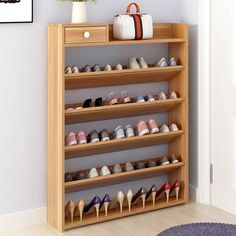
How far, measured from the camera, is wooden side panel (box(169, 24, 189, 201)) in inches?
163

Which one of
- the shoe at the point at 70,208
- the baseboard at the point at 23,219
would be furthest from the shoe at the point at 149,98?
the baseboard at the point at 23,219

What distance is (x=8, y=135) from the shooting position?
376 cm

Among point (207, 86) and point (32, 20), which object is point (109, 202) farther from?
point (32, 20)

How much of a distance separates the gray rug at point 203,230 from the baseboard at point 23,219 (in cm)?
118

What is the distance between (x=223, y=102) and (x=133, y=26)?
78 cm

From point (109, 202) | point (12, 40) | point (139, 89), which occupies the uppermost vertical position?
point (12, 40)

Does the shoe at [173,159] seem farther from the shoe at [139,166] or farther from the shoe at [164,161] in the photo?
the shoe at [139,166]

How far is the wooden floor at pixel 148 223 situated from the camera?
12.5 ft

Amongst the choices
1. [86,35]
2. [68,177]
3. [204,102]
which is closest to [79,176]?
[68,177]

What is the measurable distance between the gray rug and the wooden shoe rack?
39.3 inches

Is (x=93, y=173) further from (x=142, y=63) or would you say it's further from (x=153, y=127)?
(x=142, y=63)

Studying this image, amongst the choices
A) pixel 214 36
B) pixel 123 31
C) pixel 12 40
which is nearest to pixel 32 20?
pixel 12 40

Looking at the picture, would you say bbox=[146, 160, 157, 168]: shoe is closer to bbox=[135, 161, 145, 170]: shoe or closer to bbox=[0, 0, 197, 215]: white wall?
bbox=[135, 161, 145, 170]: shoe

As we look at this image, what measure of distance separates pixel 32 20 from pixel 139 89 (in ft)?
2.94
